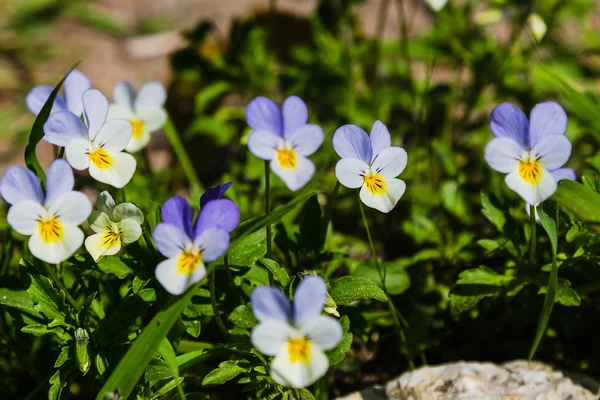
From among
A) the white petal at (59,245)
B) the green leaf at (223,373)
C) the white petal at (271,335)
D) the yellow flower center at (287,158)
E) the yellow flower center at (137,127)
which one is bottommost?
the green leaf at (223,373)

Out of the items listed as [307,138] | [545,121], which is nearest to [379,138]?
[307,138]

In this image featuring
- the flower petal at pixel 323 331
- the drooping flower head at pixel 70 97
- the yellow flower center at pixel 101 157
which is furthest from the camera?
the drooping flower head at pixel 70 97

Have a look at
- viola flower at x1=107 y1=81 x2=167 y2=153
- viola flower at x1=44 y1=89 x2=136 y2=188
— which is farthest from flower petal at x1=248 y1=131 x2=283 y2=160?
viola flower at x1=107 y1=81 x2=167 y2=153

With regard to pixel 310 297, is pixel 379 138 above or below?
above

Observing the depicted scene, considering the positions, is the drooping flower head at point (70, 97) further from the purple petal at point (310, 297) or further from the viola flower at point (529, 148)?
the viola flower at point (529, 148)

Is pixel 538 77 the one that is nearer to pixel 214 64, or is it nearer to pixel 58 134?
pixel 214 64

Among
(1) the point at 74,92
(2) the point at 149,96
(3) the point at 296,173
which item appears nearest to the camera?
(3) the point at 296,173

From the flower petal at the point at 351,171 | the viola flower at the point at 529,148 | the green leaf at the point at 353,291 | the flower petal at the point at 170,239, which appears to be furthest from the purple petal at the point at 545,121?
the flower petal at the point at 170,239

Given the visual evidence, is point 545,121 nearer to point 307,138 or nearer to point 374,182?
point 374,182
